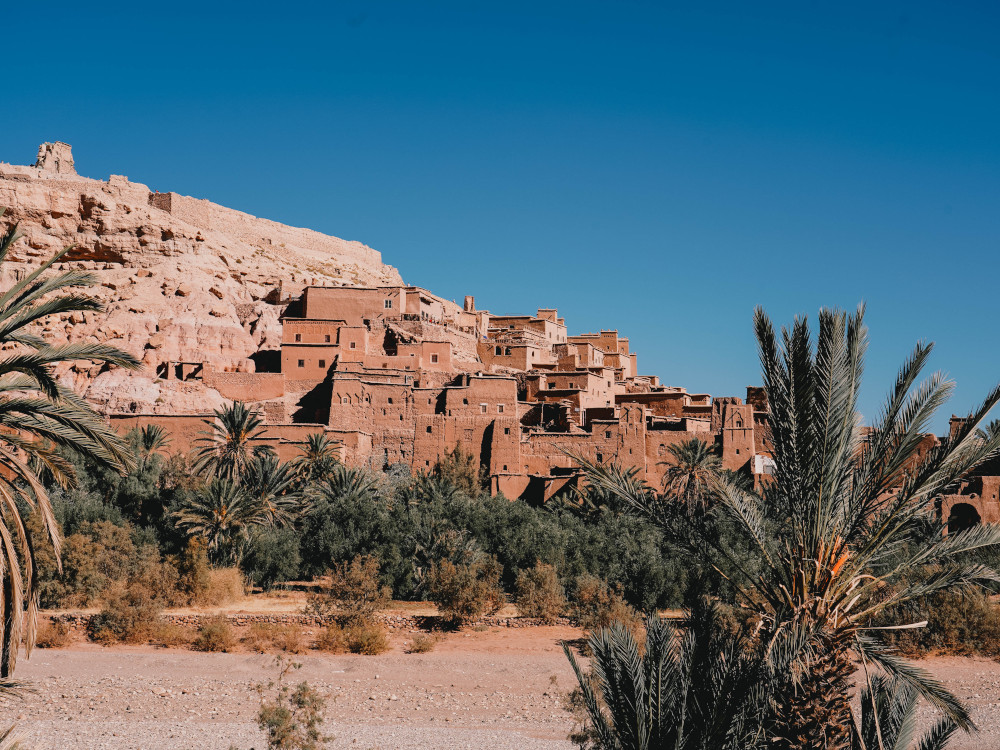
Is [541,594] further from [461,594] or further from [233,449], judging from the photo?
[233,449]

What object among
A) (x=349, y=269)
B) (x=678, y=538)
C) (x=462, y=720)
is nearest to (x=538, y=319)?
(x=349, y=269)

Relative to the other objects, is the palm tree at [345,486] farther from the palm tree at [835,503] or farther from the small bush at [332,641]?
the palm tree at [835,503]

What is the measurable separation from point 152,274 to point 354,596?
21703 mm

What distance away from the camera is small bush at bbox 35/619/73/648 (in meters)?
19.1

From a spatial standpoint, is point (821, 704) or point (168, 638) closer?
point (821, 704)

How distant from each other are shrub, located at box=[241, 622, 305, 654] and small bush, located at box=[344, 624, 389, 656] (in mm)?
985

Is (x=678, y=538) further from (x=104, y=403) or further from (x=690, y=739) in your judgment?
(x=104, y=403)

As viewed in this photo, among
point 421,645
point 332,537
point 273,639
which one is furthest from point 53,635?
point 421,645

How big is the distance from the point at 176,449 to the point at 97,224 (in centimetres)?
1527

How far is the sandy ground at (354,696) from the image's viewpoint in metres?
15.0

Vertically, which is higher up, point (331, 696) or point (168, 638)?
point (168, 638)

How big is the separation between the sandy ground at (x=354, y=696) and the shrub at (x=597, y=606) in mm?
723

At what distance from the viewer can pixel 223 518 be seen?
22953mm

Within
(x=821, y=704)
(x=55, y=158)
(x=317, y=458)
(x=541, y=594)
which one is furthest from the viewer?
(x=55, y=158)
